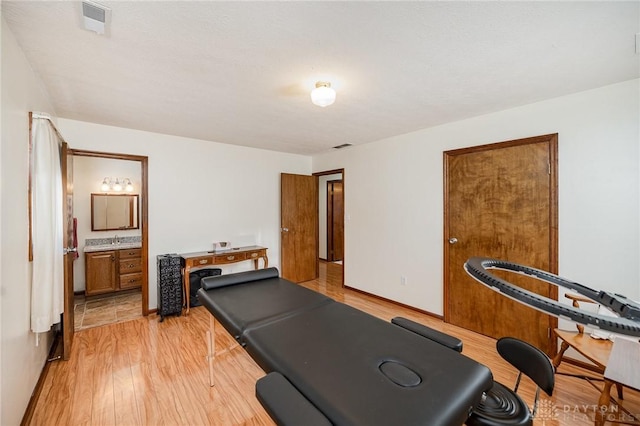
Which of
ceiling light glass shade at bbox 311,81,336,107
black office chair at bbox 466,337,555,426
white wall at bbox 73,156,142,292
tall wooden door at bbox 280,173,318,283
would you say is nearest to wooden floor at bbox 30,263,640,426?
black office chair at bbox 466,337,555,426

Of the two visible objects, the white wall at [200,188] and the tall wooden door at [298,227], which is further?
the tall wooden door at [298,227]

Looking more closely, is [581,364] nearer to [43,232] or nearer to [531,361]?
[531,361]

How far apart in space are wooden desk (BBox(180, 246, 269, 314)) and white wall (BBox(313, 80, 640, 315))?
1.50 metres

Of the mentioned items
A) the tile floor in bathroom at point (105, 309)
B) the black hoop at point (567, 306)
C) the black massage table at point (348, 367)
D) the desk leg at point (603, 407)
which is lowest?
the tile floor in bathroom at point (105, 309)

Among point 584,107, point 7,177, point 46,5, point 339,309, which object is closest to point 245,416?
point 339,309

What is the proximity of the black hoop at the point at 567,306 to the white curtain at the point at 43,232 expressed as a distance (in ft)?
8.42

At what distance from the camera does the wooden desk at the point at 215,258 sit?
330cm

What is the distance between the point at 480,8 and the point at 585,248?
2.14m

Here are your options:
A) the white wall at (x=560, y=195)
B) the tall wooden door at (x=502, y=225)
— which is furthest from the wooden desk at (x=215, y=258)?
the tall wooden door at (x=502, y=225)

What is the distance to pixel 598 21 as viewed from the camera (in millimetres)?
1376

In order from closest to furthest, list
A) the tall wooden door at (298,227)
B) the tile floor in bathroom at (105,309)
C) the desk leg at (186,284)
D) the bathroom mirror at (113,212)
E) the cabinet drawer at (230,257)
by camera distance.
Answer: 1. the tile floor in bathroom at (105,309)
2. the desk leg at (186,284)
3. the cabinet drawer at (230,257)
4. the bathroom mirror at (113,212)
5. the tall wooden door at (298,227)

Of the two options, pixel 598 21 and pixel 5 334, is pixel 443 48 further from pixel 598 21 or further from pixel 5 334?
pixel 5 334

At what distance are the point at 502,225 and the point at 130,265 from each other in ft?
16.5

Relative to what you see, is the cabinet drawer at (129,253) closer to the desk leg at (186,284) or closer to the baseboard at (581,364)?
the desk leg at (186,284)
